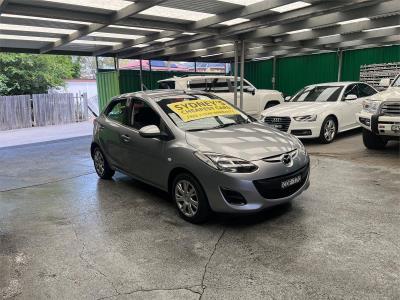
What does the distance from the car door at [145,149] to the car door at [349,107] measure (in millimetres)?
5715

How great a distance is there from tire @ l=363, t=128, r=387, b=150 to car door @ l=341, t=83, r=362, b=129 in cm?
142

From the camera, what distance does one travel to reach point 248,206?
3547 millimetres

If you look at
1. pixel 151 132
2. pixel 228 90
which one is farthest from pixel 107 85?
pixel 151 132

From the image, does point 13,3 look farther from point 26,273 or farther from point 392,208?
point 392,208

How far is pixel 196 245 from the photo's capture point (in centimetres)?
342

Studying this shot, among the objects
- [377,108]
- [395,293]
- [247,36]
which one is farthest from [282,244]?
[247,36]

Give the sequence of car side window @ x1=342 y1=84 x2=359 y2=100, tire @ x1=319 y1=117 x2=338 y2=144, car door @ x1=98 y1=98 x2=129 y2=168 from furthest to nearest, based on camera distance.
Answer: car side window @ x1=342 y1=84 x2=359 y2=100 < tire @ x1=319 y1=117 x2=338 y2=144 < car door @ x1=98 y1=98 x2=129 y2=168

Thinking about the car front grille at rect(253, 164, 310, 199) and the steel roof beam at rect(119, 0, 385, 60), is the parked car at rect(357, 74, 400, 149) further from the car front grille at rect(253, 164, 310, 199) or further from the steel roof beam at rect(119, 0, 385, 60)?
the car front grille at rect(253, 164, 310, 199)

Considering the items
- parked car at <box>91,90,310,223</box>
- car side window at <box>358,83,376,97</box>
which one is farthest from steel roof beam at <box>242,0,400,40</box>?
parked car at <box>91,90,310,223</box>

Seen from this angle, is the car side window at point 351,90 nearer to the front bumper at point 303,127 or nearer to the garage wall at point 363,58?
the front bumper at point 303,127

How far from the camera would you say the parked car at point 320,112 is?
8.03m

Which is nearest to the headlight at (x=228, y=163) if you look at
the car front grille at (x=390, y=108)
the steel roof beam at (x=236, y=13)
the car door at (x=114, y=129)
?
the car door at (x=114, y=129)

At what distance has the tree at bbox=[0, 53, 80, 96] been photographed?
1838 centimetres

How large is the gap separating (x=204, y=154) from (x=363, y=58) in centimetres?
1211
